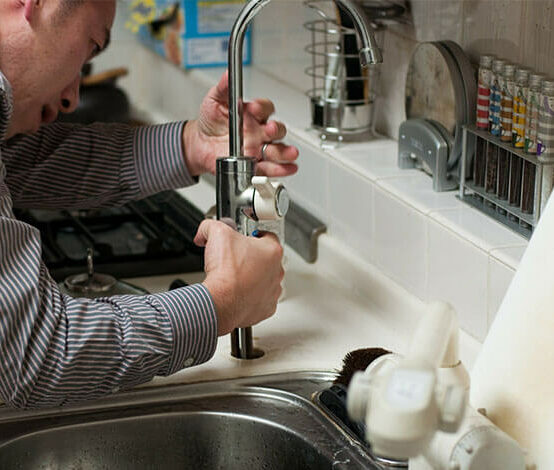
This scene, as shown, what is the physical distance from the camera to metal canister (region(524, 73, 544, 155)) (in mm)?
1245

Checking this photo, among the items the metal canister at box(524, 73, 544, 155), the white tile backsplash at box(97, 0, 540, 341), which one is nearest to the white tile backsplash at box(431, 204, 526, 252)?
the white tile backsplash at box(97, 0, 540, 341)

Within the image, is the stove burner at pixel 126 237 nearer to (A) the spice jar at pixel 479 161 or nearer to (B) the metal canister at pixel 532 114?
(A) the spice jar at pixel 479 161

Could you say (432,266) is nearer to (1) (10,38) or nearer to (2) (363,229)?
(2) (363,229)

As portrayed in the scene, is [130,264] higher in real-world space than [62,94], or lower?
lower

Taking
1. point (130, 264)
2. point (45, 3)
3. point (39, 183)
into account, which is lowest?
point (130, 264)

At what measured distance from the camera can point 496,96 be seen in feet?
4.39

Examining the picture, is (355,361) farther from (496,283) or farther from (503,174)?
(503,174)

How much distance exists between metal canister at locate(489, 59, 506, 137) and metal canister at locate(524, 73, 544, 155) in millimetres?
65

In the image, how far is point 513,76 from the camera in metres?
1.31

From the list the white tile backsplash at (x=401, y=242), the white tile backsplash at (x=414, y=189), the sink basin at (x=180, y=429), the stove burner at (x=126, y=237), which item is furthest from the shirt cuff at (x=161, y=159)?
the sink basin at (x=180, y=429)

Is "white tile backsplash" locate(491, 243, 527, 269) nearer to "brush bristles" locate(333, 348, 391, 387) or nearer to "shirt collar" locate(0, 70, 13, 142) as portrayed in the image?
"brush bristles" locate(333, 348, 391, 387)

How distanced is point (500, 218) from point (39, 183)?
71 centimetres

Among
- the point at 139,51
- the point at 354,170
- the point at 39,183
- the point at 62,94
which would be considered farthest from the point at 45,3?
the point at 139,51

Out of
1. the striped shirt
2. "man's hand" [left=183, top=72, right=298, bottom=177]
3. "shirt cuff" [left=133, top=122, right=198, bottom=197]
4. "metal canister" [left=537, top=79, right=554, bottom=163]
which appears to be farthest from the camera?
"shirt cuff" [left=133, top=122, right=198, bottom=197]
